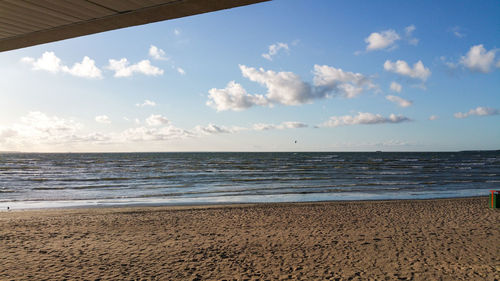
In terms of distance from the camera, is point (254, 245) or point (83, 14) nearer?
point (83, 14)

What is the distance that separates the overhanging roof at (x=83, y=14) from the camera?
274 centimetres

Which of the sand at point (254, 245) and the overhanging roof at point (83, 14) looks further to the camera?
the sand at point (254, 245)

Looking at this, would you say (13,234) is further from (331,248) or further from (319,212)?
(319,212)

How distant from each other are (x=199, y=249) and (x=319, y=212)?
22.1 ft

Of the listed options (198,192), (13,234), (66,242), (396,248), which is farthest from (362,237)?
(198,192)

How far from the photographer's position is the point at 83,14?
116 inches

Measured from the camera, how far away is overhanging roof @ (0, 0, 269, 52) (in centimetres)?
274

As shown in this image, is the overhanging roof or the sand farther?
the sand

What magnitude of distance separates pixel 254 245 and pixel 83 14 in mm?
7039

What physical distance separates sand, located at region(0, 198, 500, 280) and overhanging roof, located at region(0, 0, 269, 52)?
4.85 metres

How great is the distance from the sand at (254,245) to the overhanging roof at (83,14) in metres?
4.85

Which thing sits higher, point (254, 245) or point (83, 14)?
point (83, 14)

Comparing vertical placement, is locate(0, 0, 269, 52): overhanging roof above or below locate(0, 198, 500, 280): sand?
above

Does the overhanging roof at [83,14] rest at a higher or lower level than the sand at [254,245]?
higher
